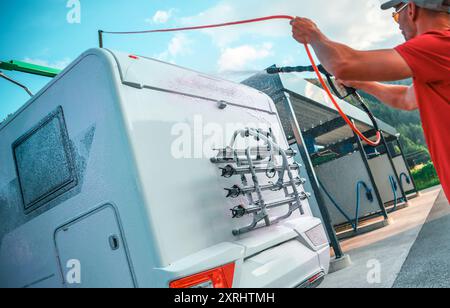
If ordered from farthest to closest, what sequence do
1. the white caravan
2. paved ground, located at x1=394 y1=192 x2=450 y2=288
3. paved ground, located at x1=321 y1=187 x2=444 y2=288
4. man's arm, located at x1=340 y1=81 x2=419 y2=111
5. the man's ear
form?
paved ground, located at x1=321 y1=187 x2=444 y2=288, paved ground, located at x1=394 y1=192 x2=450 y2=288, man's arm, located at x1=340 y1=81 x2=419 y2=111, the white caravan, the man's ear

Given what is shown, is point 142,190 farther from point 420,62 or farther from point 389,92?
point 389,92

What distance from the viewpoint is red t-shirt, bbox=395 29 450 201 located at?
1539 mm

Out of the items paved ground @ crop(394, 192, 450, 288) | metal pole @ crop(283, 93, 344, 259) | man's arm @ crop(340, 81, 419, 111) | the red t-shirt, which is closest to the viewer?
the red t-shirt

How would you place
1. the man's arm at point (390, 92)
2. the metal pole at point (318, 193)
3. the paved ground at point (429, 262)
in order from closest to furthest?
1. the man's arm at point (390, 92)
2. the paved ground at point (429, 262)
3. the metal pole at point (318, 193)

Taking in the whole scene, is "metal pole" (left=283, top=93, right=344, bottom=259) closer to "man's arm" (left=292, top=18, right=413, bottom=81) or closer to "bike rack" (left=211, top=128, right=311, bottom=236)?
"bike rack" (left=211, top=128, right=311, bottom=236)

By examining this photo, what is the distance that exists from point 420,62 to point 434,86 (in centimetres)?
18

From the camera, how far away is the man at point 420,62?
1.55 m

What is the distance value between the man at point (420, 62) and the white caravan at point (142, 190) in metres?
1.07

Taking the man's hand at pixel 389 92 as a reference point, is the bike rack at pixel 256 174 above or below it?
below

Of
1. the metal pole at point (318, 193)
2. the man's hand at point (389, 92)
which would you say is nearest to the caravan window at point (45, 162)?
the man's hand at point (389, 92)

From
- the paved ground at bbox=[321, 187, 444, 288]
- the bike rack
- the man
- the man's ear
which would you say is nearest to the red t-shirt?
the man

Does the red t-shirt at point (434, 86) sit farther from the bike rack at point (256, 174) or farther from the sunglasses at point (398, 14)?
the bike rack at point (256, 174)
